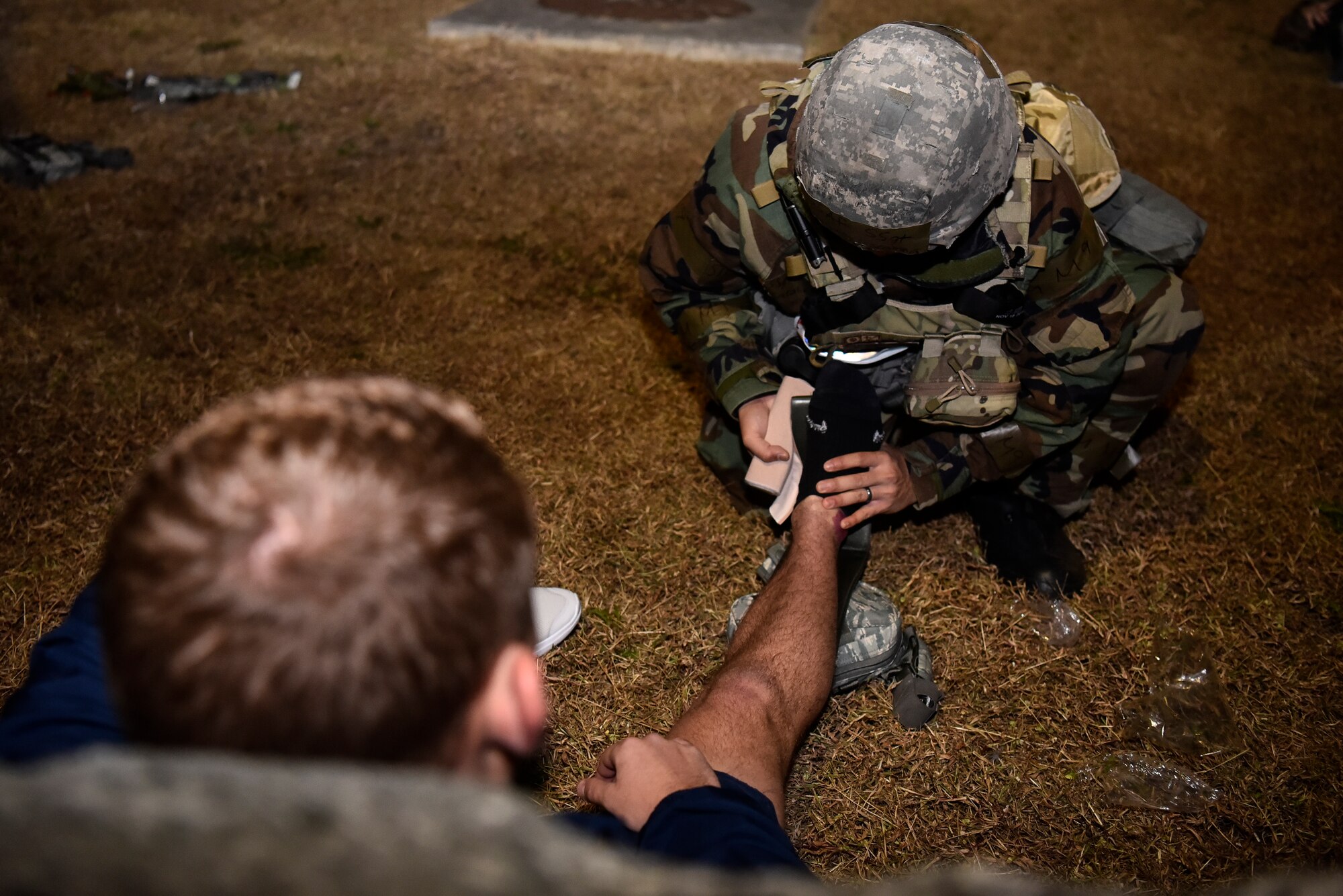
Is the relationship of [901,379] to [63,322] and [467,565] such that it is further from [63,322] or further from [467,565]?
[63,322]

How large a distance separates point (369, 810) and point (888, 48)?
2.31 meters

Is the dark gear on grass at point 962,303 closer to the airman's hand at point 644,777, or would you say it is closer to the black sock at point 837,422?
the black sock at point 837,422

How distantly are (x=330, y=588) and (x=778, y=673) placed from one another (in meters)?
1.61

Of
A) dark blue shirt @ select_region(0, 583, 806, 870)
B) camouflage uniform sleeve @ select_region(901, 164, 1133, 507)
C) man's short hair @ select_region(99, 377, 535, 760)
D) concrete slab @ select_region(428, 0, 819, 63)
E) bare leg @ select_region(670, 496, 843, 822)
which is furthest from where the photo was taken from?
concrete slab @ select_region(428, 0, 819, 63)

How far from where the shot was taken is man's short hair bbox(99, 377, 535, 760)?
912 mm

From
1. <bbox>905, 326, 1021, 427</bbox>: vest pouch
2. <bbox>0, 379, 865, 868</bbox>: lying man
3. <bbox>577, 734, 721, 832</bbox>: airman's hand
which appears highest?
<bbox>0, 379, 865, 868</bbox>: lying man

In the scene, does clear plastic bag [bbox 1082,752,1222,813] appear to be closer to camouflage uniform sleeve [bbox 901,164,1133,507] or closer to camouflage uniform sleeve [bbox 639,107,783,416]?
camouflage uniform sleeve [bbox 901,164,1133,507]

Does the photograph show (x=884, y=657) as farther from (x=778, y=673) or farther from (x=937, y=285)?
(x=937, y=285)

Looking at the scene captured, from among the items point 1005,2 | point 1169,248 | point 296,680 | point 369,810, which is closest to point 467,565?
point 296,680

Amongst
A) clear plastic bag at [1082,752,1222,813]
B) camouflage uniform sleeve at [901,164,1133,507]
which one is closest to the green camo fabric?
camouflage uniform sleeve at [901,164,1133,507]

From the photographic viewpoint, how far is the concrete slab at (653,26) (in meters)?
7.52

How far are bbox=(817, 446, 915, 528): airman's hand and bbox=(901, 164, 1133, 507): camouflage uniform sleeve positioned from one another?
0.12m

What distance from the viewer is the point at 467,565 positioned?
1.01 m

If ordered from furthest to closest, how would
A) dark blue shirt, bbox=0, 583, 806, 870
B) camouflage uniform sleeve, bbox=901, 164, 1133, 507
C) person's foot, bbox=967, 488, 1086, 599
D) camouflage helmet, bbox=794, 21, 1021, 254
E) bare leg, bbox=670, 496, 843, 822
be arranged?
person's foot, bbox=967, 488, 1086, 599
camouflage uniform sleeve, bbox=901, 164, 1133, 507
camouflage helmet, bbox=794, 21, 1021, 254
bare leg, bbox=670, 496, 843, 822
dark blue shirt, bbox=0, 583, 806, 870
